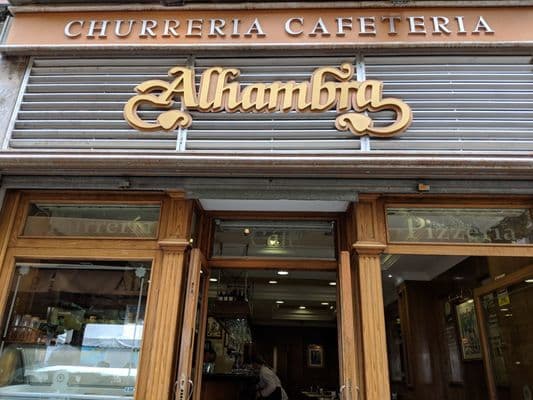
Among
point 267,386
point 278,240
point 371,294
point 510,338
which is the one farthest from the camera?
point 267,386

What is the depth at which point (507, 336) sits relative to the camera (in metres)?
5.46

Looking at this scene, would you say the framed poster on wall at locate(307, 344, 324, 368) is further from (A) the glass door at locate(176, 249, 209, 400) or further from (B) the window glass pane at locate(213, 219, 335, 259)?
(B) the window glass pane at locate(213, 219, 335, 259)

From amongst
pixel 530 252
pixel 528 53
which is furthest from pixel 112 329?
pixel 528 53

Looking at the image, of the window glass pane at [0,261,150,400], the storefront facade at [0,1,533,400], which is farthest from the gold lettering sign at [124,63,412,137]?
the window glass pane at [0,261,150,400]

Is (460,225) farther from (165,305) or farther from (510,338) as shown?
(510,338)

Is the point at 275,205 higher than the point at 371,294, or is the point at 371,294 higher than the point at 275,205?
the point at 275,205

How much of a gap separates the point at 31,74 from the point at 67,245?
1511mm

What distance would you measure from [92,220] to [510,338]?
5.25 metres

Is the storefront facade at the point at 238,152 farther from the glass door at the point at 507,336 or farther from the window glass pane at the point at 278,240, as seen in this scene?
the glass door at the point at 507,336

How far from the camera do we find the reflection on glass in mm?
4965

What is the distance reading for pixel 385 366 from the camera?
2.93 m

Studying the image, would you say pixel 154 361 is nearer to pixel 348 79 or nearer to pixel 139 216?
pixel 139 216

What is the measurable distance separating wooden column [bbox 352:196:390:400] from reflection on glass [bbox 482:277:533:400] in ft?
7.77

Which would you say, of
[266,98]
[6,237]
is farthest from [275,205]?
[6,237]
